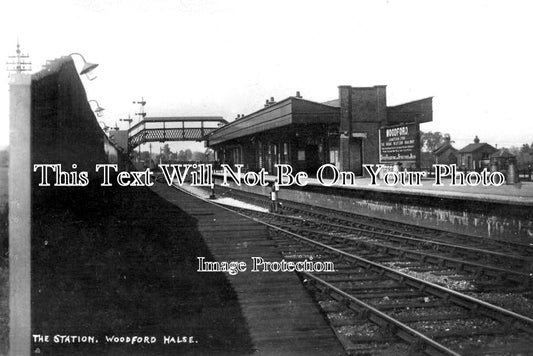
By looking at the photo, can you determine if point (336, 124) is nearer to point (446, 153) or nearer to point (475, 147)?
point (475, 147)

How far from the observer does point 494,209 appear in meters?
10.5

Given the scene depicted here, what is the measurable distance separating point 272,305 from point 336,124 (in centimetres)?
2299

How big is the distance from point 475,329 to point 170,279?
3.23 metres

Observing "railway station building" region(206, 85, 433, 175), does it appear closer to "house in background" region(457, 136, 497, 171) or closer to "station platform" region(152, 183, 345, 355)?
"house in background" region(457, 136, 497, 171)

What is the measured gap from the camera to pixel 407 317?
17.7 ft

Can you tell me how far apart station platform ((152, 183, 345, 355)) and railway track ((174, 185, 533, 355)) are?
57cm

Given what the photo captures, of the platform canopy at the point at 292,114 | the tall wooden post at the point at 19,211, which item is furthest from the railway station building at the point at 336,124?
the tall wooden post at the point at 19,211

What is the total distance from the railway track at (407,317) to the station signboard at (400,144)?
7.48 m

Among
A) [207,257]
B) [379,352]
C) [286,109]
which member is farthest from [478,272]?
[286,109]

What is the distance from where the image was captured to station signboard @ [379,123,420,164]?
47.7 feet

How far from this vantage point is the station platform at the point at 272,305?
3887 mm

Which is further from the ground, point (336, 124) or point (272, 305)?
point (336, 124)

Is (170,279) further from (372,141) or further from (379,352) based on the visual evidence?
(372,141)

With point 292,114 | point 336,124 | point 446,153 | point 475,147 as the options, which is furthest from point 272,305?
point 446,153
